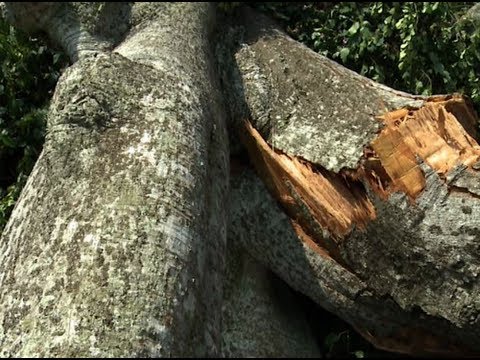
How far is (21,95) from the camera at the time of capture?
5.30m

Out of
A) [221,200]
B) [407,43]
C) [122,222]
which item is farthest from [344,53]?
[122,222]

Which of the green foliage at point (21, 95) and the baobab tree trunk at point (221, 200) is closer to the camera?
the baobab tree trunk at point (221, 200)

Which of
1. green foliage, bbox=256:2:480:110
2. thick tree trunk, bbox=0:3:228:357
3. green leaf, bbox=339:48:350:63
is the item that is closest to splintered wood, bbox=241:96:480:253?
thick tree trunk, bbox=0:3:228:357

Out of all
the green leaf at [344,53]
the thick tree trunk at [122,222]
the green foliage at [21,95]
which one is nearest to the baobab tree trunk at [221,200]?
the thick tree trunk at [122,222]

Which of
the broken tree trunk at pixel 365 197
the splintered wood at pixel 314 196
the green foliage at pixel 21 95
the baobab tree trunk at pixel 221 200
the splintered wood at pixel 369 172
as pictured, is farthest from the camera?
the green foliage at pixel 21 95

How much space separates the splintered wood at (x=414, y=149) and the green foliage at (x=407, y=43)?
1.01 metres

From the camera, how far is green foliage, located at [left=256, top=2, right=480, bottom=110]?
5051 mm

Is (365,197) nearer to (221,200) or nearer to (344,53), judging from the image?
(221,200)

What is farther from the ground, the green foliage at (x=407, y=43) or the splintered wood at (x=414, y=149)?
the green foliage at (x=407, y=43)

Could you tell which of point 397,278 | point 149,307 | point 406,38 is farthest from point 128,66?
point 406,38

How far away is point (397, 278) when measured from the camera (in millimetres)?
3734

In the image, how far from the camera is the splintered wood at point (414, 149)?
3697mm

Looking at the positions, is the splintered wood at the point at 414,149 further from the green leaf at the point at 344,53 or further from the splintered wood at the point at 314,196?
the green leaf at the point at 344,53

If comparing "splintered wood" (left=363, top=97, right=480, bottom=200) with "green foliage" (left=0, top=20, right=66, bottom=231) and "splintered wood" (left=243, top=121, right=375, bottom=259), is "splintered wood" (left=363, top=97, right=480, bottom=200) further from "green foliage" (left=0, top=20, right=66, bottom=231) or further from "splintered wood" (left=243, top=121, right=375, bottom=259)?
"green foliage" (left=0, top=20, right=66, bottom=231)
